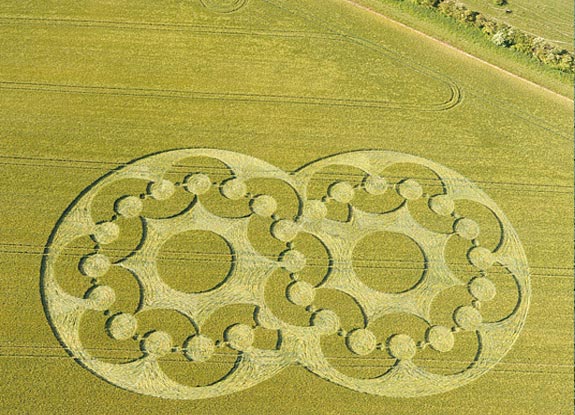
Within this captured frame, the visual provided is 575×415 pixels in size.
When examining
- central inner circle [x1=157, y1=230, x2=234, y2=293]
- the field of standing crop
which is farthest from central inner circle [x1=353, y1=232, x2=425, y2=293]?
central inner circle [x1=157, y1=230, x2=234, y2=293]

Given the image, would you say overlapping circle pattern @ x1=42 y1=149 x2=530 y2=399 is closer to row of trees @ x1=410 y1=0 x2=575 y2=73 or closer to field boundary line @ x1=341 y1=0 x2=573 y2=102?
field boundary line @ x1=341 y1=0 x2=573 y2=102

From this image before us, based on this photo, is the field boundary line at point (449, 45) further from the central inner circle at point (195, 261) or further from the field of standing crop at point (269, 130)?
the central inner circle at point (195, 261)

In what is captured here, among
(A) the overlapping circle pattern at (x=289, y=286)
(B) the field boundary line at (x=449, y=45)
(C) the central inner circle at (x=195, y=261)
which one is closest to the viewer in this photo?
(A) the overlapping circle pattern at (x=289, y=286)

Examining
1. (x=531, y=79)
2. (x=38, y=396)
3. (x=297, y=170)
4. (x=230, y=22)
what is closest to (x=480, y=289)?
(x=297, y=170)

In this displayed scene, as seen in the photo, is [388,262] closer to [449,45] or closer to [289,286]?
[289,286]

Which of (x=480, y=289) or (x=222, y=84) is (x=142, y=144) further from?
(x=480, y=289)

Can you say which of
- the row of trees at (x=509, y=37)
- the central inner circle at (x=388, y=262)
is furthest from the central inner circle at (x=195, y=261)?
the row of trees at (x=509, y=37)
